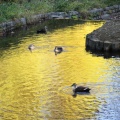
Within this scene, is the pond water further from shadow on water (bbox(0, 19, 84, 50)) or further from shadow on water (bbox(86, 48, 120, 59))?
shadow on water (bbox(86, 48, 120, 59))

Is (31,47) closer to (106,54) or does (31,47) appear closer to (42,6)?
(106,54)

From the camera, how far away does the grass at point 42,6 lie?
3024 centimetres

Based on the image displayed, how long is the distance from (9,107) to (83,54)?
7.79 metres

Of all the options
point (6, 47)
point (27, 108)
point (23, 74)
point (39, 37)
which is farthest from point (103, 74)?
point (39, 37)

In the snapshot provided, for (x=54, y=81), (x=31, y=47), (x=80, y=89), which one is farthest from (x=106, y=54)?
(x=80, y=89)

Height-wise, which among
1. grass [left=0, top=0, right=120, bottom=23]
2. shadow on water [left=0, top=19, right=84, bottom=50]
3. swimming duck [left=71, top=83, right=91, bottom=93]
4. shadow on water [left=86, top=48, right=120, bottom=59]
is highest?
grass [left=0, top=0, right=120, bottom=23]

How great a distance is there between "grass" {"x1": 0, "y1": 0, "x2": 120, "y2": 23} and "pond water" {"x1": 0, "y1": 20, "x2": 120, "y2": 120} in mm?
6210

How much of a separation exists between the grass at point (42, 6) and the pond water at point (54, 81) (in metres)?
6.21

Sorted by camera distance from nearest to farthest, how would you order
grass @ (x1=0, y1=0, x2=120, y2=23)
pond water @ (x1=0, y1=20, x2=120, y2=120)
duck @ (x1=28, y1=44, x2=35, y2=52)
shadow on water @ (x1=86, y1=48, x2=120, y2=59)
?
pond water @ (x1=0, y1=20, x2=120, y2=120) → shadow on water @ (x1=86, y1=48, x2=120, y2=59) → duck @ (x1=28, y1=44, x2=35, y2=52) → grass @ (x1=0, y1=0, x2=120, y2=23)

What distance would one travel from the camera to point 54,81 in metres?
15.6

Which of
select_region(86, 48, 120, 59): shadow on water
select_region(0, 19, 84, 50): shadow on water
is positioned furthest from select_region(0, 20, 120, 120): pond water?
select_region(86, 48, 120, 59): shadow on water

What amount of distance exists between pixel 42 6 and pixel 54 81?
20.0 metres

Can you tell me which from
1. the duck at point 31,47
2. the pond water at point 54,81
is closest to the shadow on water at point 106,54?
the pond water at point 54,81

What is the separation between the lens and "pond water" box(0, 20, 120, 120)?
492 inches
